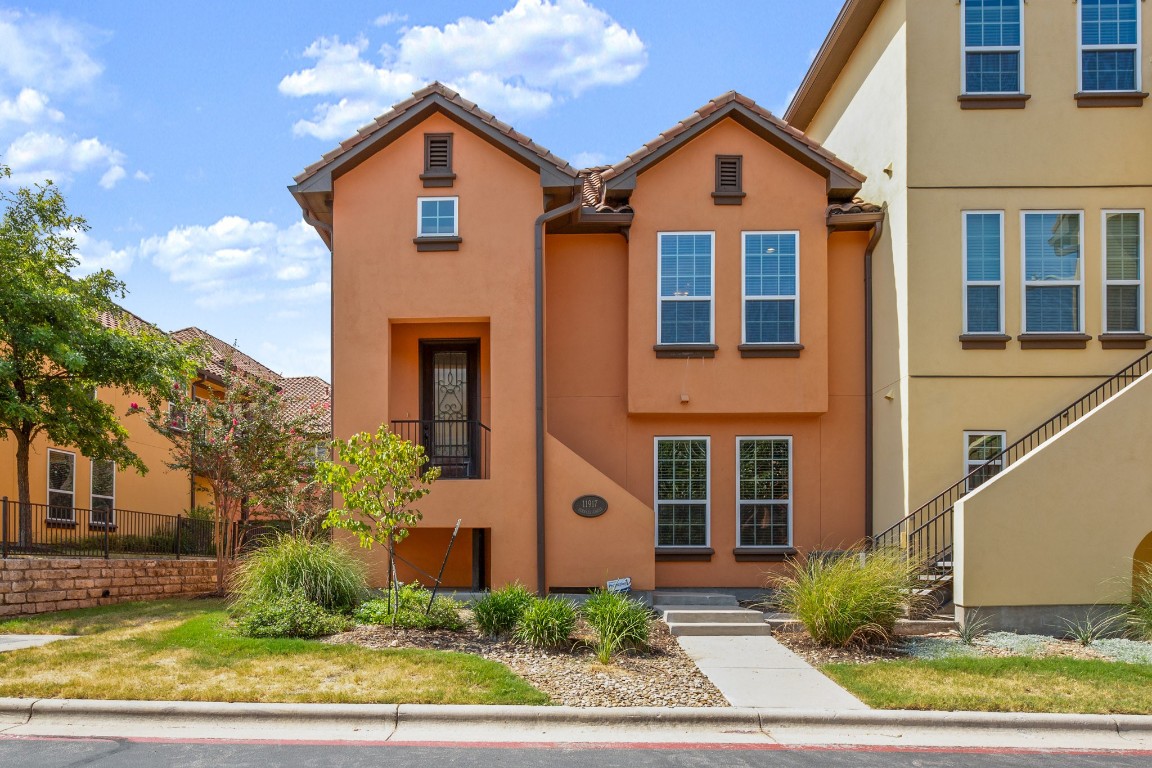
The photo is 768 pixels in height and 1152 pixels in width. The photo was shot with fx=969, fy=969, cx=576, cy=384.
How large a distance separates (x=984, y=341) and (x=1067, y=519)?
3032mm

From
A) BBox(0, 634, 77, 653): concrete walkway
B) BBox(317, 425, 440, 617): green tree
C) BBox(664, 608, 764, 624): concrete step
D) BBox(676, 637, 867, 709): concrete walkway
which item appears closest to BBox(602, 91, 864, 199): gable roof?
BBox(317, 425, 440, 617): green tree

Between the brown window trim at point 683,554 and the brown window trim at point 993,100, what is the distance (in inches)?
308

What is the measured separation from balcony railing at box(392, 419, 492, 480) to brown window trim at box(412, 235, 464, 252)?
2670 mm

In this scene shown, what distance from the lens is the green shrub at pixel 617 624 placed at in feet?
33.6

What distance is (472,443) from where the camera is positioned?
618 inches

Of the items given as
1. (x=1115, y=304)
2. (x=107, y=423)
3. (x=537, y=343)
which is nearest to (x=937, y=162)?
(x=1115, y=304)

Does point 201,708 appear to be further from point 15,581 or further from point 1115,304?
point 1115,304

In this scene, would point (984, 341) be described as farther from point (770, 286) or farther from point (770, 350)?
point (770, 286)

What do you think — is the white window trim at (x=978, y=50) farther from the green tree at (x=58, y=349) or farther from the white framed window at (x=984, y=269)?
the green tree at (x=58, y=349)

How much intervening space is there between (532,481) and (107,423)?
8066 millimetres

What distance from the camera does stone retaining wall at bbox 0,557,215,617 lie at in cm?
1377

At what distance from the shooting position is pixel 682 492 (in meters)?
15.6

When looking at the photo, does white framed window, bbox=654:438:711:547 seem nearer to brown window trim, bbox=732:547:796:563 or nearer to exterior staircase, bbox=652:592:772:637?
brown window trim, bbox=732:547:796:563

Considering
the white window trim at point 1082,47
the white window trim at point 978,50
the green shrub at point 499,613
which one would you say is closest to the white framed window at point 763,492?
the green shrub at point 499,613
